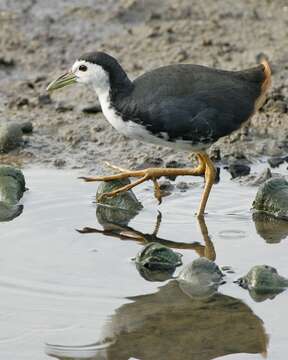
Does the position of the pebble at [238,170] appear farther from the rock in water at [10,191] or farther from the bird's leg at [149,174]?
the rock in water at [10,191]

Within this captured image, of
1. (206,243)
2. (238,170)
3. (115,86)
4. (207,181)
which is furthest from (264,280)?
(238,170)

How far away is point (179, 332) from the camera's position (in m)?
6.35

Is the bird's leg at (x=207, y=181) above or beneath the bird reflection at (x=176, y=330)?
beneath

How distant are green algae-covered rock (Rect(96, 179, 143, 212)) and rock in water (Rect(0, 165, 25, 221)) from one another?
591 mm

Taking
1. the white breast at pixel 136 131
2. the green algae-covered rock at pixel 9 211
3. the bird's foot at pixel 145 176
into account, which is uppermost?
the white breast at pixel 136 131

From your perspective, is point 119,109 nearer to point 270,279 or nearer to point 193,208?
point 193,208

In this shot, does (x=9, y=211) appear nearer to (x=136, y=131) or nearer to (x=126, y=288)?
(x=136, y=131)

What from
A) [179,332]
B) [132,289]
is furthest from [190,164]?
[179,332]

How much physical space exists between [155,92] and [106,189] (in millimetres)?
923

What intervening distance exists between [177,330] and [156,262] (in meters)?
0.95

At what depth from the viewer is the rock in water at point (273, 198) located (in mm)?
8164

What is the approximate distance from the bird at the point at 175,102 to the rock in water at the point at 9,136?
1347 mm

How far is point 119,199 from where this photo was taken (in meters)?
8.48

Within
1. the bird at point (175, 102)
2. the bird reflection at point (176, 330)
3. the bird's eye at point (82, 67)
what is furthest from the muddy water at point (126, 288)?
the bird's eye at point (82, 67)
